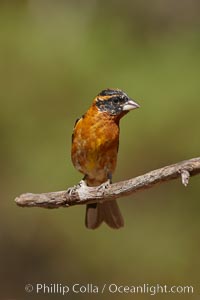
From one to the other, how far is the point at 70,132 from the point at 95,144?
369cm

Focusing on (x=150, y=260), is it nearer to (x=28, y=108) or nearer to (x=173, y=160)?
(x=173, y=160)

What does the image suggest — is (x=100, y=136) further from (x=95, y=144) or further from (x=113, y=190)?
(x=113, y=190)

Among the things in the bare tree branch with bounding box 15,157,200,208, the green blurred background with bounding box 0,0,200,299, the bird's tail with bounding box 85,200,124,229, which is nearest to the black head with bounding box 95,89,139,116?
the bare tree branch with bounding box 15,157,200,208

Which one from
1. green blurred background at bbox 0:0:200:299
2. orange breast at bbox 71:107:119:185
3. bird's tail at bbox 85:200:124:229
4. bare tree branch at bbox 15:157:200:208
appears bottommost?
bare tree branch at bbox 15:157:200:208

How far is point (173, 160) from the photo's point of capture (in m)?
9.35

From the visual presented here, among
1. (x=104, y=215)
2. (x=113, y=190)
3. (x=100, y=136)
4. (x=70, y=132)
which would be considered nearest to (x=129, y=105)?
(x=100, y=136)

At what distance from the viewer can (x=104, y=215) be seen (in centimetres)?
645

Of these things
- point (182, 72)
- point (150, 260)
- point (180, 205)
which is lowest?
point (150, 260)

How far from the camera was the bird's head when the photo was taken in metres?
5.61

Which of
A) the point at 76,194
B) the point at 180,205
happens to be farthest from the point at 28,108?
the point at 76,194

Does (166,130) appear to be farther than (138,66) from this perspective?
No

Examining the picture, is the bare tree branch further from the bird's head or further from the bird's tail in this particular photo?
the bird's tail

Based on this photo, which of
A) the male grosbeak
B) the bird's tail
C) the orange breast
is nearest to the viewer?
the male grosbeak

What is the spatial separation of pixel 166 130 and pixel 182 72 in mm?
976
